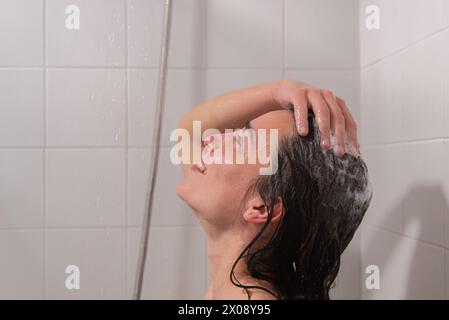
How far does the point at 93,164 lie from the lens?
727 mm

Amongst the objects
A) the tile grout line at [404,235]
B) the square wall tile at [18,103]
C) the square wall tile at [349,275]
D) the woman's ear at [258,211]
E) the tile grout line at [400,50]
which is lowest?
the square wall tile at [349,275]

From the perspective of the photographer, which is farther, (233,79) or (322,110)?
(233,79)

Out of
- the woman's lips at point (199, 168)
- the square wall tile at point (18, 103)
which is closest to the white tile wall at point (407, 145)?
the woman's lips at point (199, 168)

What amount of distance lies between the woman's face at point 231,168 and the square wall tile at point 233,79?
0.36 feet

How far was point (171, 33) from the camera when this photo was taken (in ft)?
2.38

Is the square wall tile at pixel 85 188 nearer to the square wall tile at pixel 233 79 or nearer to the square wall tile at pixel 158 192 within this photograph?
the square wall tile at pixel 158 192

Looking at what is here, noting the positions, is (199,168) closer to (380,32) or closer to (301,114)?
(301,114)

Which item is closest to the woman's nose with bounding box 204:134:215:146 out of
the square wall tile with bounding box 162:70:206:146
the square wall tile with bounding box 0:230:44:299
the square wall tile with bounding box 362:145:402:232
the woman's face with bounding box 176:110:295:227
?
the woman's face with bounding box 176:110:295:227

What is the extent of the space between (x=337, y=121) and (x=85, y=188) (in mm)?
389

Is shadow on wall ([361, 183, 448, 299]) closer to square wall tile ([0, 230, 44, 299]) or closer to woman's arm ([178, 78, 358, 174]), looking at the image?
woman's arm ([178, 78, 358, 174])

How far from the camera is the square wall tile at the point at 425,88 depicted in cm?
64
